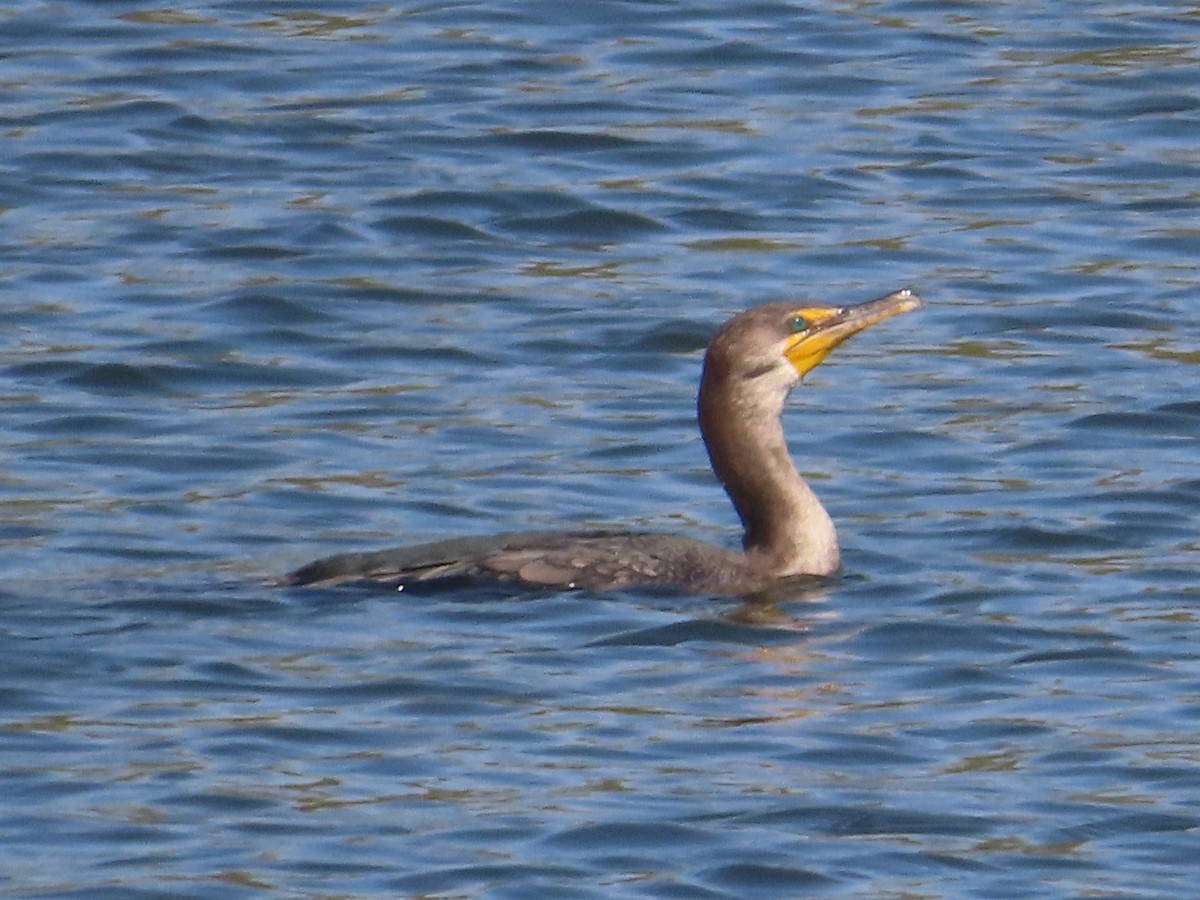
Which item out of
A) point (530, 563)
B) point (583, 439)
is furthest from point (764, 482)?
point (583, 439)

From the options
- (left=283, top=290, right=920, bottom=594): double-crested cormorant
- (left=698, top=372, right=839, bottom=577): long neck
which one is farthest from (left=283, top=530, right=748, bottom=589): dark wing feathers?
(left=698, top=372, right=839, bottom=577): long neck

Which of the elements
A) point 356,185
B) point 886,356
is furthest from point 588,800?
point 356,185

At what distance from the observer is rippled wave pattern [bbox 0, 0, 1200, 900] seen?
8.40m

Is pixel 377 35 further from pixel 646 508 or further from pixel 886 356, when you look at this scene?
pixel 646 508

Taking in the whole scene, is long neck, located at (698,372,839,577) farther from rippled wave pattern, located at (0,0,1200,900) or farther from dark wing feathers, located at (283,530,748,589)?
dark wing feathers, located at (283,530,748,589)

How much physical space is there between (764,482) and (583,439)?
1611 mm

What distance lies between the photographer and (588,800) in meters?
8.52

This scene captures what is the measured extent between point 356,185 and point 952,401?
4.12 m

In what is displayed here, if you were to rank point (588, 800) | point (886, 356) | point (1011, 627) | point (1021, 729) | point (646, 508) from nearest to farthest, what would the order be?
point (588, 800) → point (1021, 729) → point (1011, 627) → point (646, 508) → point (886, 356)

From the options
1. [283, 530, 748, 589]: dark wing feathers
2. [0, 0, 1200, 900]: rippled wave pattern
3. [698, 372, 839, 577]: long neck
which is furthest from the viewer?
[698, 372, 839, 577]: long neck

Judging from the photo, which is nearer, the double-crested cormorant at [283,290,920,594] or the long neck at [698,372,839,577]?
the double-crested cormorant at [283,290,920,594]

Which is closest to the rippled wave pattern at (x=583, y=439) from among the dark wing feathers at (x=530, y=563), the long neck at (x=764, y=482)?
the dark wing feathers at (x=530, y=563)

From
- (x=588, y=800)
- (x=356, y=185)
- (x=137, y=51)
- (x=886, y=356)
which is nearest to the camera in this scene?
(x=588, y=800)

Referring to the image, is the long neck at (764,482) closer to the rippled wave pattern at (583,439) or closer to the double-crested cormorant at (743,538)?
the double-crested cormorant at (743,538)
